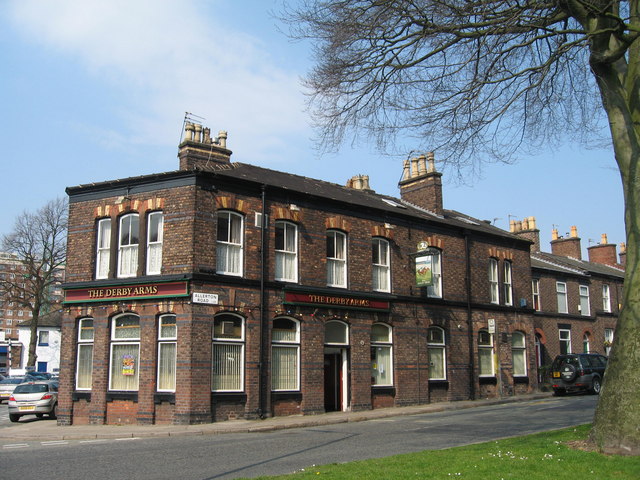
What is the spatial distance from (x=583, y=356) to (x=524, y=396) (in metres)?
3.21

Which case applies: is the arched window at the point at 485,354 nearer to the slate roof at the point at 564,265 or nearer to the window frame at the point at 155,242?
the slate roof at the point at 564,265

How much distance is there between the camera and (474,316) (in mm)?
27234

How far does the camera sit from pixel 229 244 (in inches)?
779

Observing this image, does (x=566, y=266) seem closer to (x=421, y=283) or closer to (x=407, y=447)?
(x=421, y=283)

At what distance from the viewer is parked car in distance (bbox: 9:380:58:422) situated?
22.1 m

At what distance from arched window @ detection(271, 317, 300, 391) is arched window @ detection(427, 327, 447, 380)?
6.62 meters

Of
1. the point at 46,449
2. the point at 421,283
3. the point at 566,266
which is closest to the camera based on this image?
the point at 46,449

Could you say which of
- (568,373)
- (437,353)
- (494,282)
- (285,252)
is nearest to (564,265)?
(494,282)

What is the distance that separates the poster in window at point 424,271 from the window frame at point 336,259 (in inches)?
126

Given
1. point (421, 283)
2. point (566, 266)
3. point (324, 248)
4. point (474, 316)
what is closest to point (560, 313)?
point (566, 266)

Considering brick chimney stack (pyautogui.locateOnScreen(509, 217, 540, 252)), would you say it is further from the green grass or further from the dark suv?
the green grass

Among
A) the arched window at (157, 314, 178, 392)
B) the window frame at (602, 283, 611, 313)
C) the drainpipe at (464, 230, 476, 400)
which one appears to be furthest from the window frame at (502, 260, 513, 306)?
the arched window at (157, 314, 178, 392)

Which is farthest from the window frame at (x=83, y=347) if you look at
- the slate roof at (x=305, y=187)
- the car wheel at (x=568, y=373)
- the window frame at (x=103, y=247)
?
the car wheel at (x=568, y=373)

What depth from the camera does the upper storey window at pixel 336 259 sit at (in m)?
22.4
